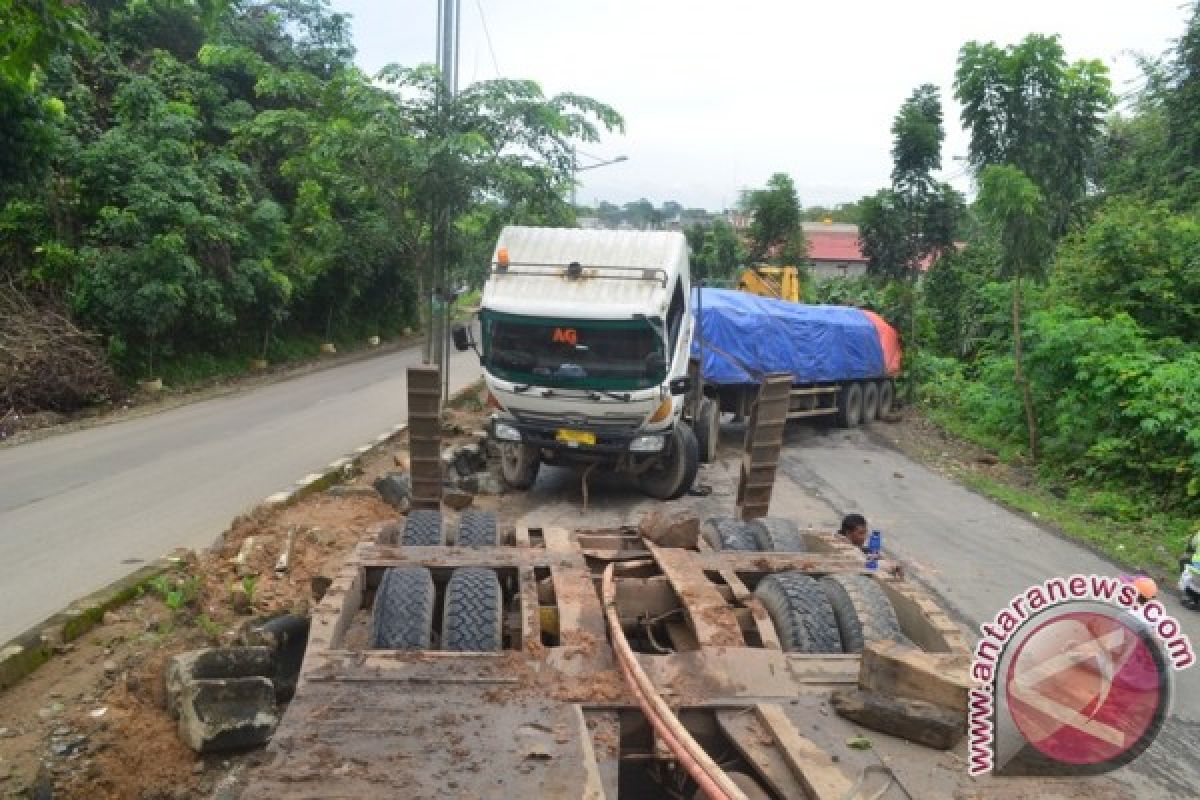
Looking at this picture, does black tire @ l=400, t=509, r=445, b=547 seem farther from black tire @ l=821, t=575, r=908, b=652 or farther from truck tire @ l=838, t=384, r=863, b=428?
truck tire @ l=838, t=384, r=863, b=428

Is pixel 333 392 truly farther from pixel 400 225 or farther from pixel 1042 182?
pixel 1042 182

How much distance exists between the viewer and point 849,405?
18609mm

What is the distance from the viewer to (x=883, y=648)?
3.03 m

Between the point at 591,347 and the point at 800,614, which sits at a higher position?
the point at 591,347

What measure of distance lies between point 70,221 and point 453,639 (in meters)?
16.8

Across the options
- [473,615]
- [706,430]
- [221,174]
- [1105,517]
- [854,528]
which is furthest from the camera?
[221,174]

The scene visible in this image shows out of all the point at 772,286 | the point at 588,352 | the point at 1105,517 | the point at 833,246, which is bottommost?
the point at 1105,517

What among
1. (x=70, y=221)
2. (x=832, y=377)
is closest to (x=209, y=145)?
(x=70, y=221)

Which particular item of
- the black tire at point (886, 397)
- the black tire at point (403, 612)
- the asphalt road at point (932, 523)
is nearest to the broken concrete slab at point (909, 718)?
the black tire at point (403, 612)

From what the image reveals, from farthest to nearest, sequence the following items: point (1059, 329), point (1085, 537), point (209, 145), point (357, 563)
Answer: point (209, 145) < point (1059, 329) < point (1085, 537) < point (357, 563)

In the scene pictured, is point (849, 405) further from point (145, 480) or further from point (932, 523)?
point (145, 480)

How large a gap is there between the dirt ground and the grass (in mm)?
8293

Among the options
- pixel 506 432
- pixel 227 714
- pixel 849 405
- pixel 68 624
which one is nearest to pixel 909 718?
pixel 227 714

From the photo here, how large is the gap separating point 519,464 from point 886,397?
472 inches
